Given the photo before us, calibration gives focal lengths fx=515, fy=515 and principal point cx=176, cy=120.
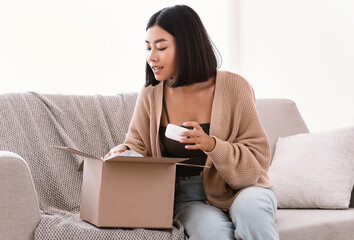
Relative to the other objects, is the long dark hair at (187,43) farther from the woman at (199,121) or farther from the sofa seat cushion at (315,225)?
the sofa seat cushion at (315,225)

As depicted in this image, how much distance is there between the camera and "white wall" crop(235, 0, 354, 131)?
2.80 meters

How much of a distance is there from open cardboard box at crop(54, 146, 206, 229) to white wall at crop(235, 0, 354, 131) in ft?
5.30

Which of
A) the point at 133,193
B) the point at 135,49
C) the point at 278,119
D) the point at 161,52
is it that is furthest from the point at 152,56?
the point at 135,49

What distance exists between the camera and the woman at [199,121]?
160 centimetres

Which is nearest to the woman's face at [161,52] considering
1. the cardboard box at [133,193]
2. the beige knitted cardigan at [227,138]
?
the beige knitted cardigan at [227,138]

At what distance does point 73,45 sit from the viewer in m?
2.86

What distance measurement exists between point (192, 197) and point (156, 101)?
1.20ft

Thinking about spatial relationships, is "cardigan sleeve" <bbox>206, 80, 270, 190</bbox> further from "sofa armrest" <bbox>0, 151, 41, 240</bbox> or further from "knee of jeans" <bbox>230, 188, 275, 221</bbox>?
"sofa armrest" <bbox>0, 151, 41, 240</bbox>

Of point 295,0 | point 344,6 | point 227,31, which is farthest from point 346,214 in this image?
point 227,31

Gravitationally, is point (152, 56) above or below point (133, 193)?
above

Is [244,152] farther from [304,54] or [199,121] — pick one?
[304,54]

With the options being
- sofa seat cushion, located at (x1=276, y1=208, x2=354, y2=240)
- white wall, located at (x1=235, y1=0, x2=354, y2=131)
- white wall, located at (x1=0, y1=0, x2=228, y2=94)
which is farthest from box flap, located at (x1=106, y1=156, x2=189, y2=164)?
white wall, located at (x1=235, y1=0, x2=354, y2=131)

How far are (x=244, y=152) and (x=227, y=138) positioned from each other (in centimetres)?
11

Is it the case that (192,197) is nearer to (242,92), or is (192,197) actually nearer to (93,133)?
(242,92)
